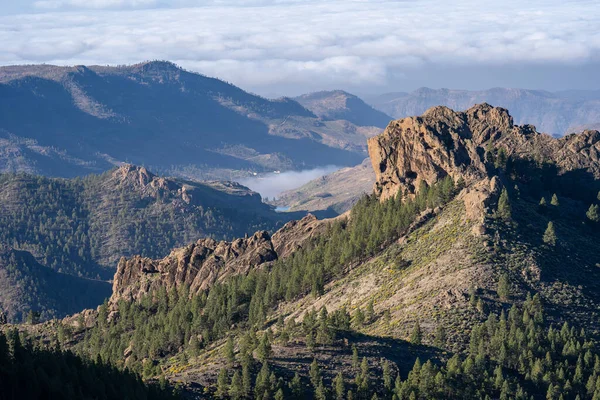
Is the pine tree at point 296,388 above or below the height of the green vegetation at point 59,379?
below

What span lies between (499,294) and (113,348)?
80.8m

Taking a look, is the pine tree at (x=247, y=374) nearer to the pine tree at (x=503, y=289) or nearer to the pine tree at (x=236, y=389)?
the pine tree at (x=236, y=389)

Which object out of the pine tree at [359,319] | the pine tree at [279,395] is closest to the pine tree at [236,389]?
the pine tree at [279,395]

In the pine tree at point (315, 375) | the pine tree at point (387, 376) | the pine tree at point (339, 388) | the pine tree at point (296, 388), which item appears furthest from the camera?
the pine tree at point (387, 376)

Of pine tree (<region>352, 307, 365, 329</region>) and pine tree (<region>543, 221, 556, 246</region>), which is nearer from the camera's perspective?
pine tree (<region>352, 307, 365, 329</region>)

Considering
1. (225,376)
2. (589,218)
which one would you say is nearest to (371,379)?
(225,376)

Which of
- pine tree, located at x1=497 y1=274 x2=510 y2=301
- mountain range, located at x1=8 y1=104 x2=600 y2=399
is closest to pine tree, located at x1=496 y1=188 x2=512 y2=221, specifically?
mountain range, located at x1=8 y1=104 x2=600 y2=399

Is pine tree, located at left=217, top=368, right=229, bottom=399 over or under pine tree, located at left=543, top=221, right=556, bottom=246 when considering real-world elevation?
under

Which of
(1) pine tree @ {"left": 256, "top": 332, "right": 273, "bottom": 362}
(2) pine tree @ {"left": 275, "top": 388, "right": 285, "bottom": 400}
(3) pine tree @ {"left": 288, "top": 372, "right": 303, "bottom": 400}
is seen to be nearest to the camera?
(2) pine tree @ {"left": 275, "top": 388, "right": 285, "bottom": 400}

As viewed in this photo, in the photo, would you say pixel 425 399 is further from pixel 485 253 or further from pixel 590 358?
pixel 485 253

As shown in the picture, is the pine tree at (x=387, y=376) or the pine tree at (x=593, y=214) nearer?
the pine tree at (x=387, y=376)

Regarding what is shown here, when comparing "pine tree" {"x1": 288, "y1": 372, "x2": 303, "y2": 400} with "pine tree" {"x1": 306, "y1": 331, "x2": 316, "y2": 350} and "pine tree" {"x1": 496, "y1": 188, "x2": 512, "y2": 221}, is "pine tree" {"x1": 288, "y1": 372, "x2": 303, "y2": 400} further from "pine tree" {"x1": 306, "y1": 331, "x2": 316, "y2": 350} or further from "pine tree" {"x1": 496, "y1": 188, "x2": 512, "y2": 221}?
"pine tree" {"x1": 496, "y1": 188, "x2": 512, "y2": 221}

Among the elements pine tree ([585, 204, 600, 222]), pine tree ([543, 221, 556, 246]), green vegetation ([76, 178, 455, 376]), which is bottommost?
green vegetation ([76, 178, 455, 376])

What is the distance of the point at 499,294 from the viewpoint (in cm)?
14700
